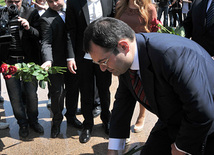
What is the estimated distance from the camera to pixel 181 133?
174cm

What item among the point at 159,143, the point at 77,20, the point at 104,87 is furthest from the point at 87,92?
the point at 159,143

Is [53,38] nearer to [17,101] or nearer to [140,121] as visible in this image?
[17,101]

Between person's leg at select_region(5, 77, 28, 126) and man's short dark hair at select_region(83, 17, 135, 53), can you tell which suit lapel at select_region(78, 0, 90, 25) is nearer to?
person's leg at select_region(5, 77, 28, 126)

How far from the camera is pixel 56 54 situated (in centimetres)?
370

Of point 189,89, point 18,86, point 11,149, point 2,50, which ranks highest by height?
point 189,89

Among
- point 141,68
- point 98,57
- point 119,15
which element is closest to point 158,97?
point 141,68

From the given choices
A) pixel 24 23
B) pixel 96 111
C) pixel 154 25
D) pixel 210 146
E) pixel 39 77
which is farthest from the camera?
pixel 96 111

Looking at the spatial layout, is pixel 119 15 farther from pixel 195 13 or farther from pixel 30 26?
pixel 30 26

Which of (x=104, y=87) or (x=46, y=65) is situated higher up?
(x=46, y=65)

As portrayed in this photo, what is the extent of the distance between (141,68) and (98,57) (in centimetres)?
28

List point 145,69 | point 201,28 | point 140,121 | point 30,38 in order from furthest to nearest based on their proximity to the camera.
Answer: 1. point 140,121
2. point 30,38
3. point 201,28
4. point 145,69

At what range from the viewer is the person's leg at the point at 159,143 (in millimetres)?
2213

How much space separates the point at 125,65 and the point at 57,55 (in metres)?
2.05

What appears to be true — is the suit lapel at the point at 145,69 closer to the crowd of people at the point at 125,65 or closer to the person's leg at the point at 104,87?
the crowd of people at the point at 125,65
